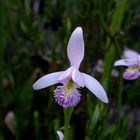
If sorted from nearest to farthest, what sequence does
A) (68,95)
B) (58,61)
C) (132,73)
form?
(68,95), (132,73), (58,61)

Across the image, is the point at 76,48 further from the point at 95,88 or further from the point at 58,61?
the point at 58,61

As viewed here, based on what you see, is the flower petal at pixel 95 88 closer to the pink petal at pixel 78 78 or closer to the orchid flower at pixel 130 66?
the pink petal at pixel 78 78

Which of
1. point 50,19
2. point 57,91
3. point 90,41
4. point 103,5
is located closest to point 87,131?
point 57,91

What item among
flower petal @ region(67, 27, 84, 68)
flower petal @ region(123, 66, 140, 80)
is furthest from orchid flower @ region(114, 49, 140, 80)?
flower petal @ region(67, 27, 84, 68)

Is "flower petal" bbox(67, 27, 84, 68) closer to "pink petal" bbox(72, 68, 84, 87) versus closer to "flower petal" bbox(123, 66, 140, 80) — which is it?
"pink petal" bbox(72, 68, 84, 87)

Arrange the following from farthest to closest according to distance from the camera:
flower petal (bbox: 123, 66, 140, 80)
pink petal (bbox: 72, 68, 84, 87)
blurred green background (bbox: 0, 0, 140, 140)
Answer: blurred green background (bbox: 0, 0, 140, 140) < flower petal (bbox: 123, 66, 140, 80) < pink petal (bbox: 72, 68, 84, 87)

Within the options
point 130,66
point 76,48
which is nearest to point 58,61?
point 130,66

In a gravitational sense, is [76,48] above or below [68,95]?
above

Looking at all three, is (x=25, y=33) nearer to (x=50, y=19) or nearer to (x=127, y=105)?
(x=50, y=19)
